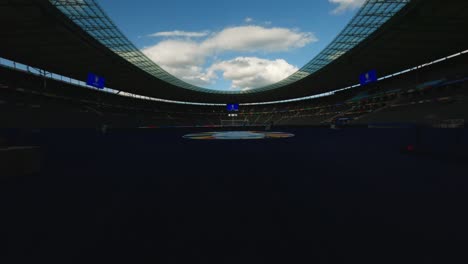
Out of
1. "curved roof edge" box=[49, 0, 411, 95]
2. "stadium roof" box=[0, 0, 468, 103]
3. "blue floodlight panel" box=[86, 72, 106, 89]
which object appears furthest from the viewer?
"blue floodlight panel" box=[86, 72, 106, 89]

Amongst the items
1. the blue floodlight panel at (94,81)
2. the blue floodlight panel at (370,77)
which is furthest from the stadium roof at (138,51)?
the blue floodlight panel at (94,81)

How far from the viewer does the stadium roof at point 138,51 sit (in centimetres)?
2125

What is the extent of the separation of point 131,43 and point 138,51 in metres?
2.58

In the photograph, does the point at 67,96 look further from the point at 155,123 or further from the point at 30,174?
the point at 30,174

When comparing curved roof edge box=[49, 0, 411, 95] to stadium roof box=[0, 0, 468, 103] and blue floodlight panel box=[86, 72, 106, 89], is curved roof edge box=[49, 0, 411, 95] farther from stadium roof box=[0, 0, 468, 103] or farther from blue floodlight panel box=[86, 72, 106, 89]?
blue floodlight panel box=[86, 72, 106, 89]

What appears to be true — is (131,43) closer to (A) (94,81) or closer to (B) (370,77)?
(A) (94,81)

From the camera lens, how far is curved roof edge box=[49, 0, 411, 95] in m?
22.5

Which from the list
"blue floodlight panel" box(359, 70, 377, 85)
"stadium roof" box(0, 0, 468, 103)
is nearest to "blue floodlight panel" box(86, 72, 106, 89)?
"stadium roof" box(0, 0, 468, 103)

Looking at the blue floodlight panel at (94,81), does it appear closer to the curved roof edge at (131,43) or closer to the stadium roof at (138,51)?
the stadium roof at (138,51)

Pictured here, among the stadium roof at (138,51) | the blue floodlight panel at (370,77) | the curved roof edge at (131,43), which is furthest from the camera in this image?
the blue floodlight panel at (370,77)

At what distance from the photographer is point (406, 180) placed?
5551mm

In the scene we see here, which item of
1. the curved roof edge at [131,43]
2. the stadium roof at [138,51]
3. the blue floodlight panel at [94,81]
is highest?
the curved roof edge at [131,43]

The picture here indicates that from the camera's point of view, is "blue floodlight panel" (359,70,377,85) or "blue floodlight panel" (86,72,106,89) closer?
"blue floodlight panel" (86,72,106,89)

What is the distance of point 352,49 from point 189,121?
70.0 m
